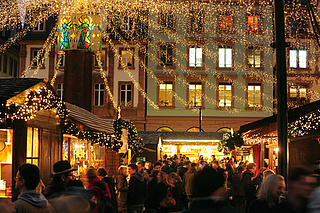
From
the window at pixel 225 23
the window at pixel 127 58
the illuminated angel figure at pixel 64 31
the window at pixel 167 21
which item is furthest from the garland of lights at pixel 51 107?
the window at pixel 225 23

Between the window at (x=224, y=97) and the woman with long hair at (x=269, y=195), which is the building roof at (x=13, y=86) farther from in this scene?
the window at (x=224, y=97)

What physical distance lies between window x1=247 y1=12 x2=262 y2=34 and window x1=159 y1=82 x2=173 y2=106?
7.21 metres

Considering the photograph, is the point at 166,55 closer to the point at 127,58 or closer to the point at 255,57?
the point at 127,58

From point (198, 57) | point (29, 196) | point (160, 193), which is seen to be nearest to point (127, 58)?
point (198, 57)

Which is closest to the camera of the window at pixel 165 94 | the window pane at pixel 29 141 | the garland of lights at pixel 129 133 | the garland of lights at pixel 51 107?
the garland of lights at pixel 51 107

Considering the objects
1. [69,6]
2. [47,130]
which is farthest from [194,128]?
[47,130]

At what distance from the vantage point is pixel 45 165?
11945 mm

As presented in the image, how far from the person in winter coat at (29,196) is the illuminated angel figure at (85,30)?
11.8 meters

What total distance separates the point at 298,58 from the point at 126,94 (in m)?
12.9

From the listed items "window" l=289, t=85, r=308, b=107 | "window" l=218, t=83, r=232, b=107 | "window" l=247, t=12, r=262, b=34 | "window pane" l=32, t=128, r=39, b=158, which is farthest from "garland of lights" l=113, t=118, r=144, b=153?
"window" l=247, t=12, r=262, b=34

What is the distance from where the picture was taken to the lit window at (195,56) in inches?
1577

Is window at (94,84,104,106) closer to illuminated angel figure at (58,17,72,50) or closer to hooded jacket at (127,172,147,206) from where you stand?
illuminated angel figure at (58,17,72,50)

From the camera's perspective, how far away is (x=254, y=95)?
40000 millimetres

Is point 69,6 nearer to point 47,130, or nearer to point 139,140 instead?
point 139,140
